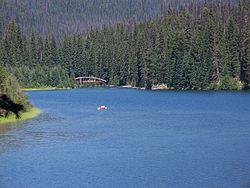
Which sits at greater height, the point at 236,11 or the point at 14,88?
the point at 236,11

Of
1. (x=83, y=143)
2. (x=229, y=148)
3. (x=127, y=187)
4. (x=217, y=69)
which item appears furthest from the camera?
(x=217, y=69)

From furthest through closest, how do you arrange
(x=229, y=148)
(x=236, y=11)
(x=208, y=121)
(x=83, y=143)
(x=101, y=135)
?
(x=236, y=11) < (x=208, y=121) < (x=101, y=135) < (x=83, y=143) < (x=229, y=148)

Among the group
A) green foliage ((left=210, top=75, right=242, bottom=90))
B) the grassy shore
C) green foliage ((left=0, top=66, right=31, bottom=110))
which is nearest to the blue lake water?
the grassy shore

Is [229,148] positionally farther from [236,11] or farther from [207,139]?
[236,11]

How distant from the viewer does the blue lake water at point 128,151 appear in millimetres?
42250

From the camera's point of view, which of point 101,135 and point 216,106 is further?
point 216,106

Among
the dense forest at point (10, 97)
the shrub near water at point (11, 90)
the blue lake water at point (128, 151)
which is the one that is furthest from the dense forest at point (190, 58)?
the dense forest at point (10, 97)

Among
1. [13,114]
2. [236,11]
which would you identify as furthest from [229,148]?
[236,11]

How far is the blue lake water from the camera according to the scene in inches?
1663

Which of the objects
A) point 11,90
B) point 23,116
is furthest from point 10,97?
point 23,116

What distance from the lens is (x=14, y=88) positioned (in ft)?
278

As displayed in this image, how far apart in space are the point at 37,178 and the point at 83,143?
16722 millimetres

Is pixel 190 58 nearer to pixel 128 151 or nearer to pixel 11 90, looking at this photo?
pixel 11 90

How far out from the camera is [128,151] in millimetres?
54000
